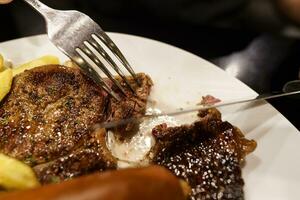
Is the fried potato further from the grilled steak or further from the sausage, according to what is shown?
the sausage

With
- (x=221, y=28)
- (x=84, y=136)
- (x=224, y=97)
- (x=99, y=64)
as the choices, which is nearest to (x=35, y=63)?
(x=99, y=64)

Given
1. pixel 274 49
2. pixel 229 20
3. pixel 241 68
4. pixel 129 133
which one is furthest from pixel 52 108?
pixel 229 20

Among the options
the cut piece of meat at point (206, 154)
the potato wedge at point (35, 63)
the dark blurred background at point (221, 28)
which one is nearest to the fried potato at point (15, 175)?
the cut piece of meat at point (206, 154)

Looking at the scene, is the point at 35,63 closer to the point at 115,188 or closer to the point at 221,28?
the point at 115,188

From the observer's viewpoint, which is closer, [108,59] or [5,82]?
[5,82]

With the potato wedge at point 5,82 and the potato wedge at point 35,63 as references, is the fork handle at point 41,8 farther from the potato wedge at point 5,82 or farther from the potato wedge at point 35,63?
the potato wedge at point 5,82

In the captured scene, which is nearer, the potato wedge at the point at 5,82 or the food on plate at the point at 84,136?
the food on plate at the point at 84,136
